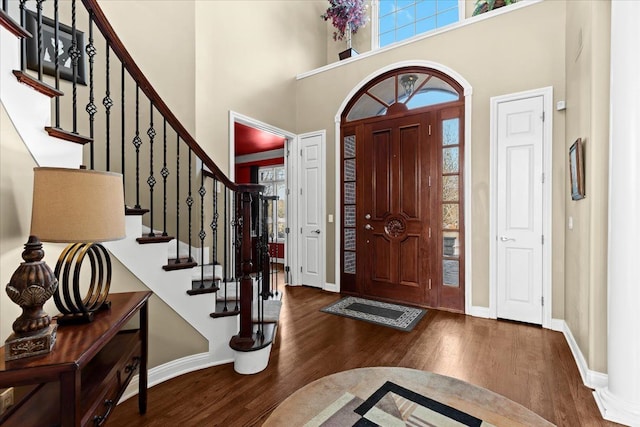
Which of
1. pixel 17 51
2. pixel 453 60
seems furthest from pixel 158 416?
pixel 453 60

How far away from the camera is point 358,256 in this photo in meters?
4.25

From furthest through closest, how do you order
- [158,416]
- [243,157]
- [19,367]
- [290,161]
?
[243,157] → [290,161] → [158,416] → [19,367]

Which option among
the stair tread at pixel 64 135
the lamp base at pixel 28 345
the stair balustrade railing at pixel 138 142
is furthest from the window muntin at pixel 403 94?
the lamp base at pixel 28 345

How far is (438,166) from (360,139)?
44.7 inches

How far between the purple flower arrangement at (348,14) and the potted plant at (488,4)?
1.66 m

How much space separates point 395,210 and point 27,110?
3.48m

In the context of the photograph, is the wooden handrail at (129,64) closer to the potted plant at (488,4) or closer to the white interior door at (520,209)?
the white interior door at (520,209)

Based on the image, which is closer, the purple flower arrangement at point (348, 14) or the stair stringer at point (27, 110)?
the stair stringer at point (27, 110)

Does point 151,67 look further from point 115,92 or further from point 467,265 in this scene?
point 467,265

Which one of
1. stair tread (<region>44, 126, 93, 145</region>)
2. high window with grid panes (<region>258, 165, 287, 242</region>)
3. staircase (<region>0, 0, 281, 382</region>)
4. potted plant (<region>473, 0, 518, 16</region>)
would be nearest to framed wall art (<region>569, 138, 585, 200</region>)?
potted plant (<region>473, 0, 518, 16</region>)

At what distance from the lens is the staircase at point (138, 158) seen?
1.38 m

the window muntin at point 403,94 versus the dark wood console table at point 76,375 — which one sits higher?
the window muntin at point 403,94

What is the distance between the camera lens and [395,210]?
3.94 metres

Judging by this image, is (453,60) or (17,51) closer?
(17,51)
